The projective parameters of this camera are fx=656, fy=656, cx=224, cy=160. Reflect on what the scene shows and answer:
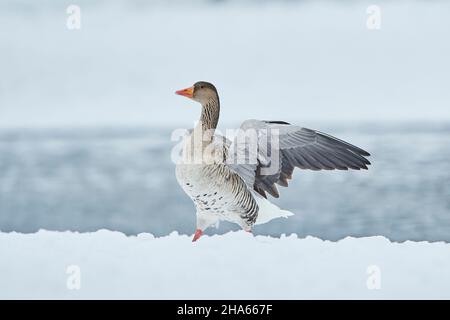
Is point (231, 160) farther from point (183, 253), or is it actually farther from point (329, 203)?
point (329, 203)

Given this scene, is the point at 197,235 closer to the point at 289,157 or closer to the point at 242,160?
the point at 242,160

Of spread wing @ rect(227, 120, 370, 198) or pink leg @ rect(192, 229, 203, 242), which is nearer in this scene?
spread wing @ rect(227, 120, 370, 198)

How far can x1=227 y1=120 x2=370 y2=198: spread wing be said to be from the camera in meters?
3.60

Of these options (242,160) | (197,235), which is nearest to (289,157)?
(242,160)

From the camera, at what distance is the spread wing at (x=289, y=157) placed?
3.60 meters

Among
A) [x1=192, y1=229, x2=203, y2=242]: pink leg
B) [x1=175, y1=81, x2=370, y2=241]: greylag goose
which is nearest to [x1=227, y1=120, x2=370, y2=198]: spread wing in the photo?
[x1=175, y1=81, x2=370, y2=241]: greylag goose

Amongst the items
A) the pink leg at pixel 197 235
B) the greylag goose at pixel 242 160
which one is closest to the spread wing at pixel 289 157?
the greylag goose at pixel 242 160

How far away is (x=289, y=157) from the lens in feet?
12.2

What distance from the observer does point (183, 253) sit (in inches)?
140

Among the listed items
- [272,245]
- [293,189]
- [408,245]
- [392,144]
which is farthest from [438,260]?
[392,144]

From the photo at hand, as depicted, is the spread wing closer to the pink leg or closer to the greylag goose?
the greylag goose

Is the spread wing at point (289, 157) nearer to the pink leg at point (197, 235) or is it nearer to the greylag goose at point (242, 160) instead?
the greylag goose at point (242, 160)

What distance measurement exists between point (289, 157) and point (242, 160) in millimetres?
283

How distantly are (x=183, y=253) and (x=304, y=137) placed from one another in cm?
93
